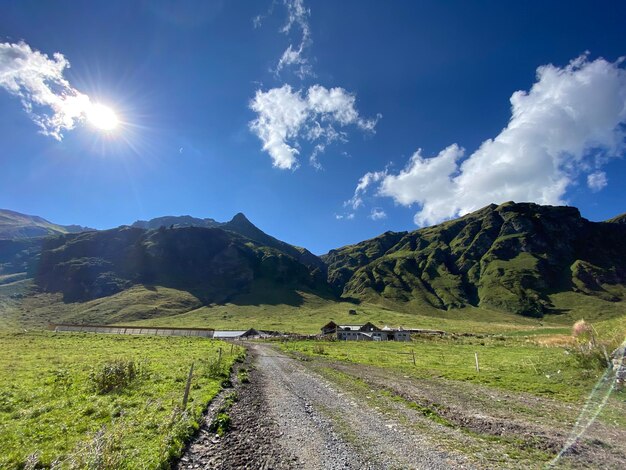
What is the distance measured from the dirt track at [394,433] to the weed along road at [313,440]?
4cm

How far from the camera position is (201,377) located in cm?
2681

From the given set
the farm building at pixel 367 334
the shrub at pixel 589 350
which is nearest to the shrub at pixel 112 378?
the shrub at pixel 589 350

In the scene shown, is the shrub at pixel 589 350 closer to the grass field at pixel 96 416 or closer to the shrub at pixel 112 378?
the grass field at pixel 96 416

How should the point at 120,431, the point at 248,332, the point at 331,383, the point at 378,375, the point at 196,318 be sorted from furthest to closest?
the point at 196,318
the point at 248,332
the point at 378,375
the point at 331,383
the point at 120,431

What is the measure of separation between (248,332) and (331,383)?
343ft

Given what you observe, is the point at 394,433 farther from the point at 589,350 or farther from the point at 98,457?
the point at 589,350

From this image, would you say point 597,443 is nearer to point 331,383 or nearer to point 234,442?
point 234,442

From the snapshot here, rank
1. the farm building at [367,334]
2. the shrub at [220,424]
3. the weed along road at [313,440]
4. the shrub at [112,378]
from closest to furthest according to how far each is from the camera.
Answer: the weed along road at [313,440]
the shrub at [220,424]
the shrub at [112,378]
the farm building at [367,334]

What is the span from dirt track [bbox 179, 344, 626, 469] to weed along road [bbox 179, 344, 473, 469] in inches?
1.4

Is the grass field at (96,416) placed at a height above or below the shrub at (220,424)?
above

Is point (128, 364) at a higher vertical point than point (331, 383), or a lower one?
higher

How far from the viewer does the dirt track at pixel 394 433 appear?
11.0 metres

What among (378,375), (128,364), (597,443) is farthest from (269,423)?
(378,375)

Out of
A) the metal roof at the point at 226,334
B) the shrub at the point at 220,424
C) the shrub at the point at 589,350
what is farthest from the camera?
the metal roof at the point at 226,334
